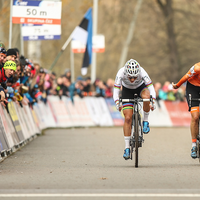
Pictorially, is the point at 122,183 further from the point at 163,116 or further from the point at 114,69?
the point at 114,69

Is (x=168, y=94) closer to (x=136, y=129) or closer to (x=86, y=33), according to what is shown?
(x=86, y=33)

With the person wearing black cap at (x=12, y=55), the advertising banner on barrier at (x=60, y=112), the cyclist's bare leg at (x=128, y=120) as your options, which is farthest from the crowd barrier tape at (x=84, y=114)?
the cyclist's bare leg at (x=128, y=120)

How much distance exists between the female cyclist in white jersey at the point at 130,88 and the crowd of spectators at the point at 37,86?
0.45 meters

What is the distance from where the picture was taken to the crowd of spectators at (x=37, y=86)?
11984mm

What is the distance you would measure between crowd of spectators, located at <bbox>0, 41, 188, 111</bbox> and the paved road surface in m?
1.47

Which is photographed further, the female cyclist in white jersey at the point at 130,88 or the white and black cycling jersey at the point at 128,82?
the white and black cycling jersey at the point at 128,82

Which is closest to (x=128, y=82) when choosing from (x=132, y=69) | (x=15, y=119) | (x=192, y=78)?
(x=132, y=69)

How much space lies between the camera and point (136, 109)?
1015 cm

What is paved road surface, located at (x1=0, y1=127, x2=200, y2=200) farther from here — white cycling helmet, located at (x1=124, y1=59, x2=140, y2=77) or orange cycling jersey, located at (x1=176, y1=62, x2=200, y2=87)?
white cycling helmet, located at (x1=124, y1=59, x2=140, y2=77)

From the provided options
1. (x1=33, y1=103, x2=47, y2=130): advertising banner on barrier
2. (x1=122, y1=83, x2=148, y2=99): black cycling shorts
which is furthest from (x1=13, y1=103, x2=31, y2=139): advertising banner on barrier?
(x1=122, y1=83, x2=148, y2=99): black cycling shorts

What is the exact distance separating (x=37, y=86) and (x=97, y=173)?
28.6 feet

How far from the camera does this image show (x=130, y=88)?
1032 cm

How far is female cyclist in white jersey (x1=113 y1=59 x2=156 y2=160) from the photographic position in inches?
381

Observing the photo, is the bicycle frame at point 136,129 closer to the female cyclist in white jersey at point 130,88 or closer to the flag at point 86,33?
the female cyclist in white jersey at point 130,88
